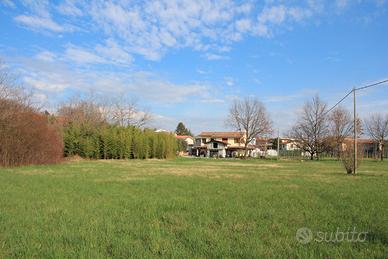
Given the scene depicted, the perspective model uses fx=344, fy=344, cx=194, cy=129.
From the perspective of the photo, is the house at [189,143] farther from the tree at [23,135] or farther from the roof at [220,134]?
the tree at [23,135]

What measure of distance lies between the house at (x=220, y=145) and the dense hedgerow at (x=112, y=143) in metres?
29.6

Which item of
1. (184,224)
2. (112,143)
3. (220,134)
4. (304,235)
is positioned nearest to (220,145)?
(220,134)

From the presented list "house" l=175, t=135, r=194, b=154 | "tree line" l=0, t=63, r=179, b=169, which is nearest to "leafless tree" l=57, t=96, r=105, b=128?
"tree line" l=0, t=63, r=179, b=169

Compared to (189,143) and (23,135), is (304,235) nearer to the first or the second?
(23,135)

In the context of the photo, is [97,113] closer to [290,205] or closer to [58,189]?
[58,189]

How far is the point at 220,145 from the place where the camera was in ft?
282

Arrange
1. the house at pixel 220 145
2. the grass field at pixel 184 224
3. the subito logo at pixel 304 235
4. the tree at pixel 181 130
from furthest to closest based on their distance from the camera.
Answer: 1. the tree at pixel 181 130
2. the house at pixel 220 145
3. the subito logo at pixel 304 235
4. the grass field at pixel 184 224

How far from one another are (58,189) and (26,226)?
A: 19.7 ft

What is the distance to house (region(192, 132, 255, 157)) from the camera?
85562mm

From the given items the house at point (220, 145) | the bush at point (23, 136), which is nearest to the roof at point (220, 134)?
the house at point (220, 145)

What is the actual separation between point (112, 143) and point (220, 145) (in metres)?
44.2

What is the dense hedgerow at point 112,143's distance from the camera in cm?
4241

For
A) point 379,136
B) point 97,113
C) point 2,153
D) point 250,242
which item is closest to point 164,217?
point 250,242

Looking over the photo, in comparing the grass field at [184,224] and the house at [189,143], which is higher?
the house at [189,143]
